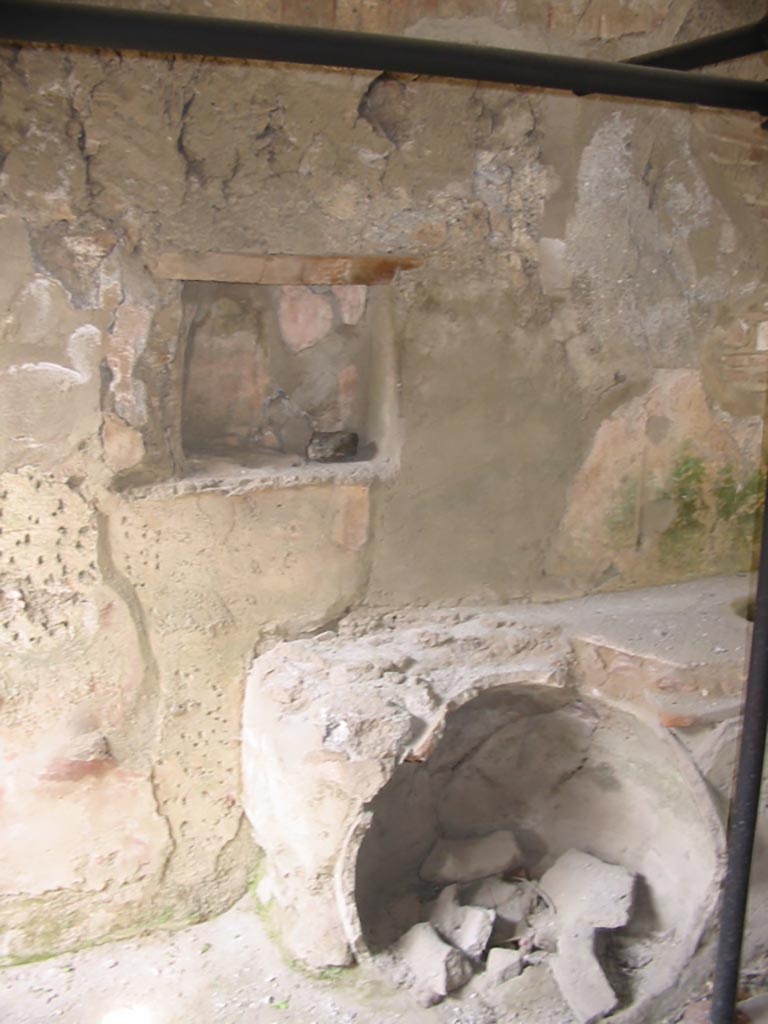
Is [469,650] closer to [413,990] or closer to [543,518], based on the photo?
[543,518]

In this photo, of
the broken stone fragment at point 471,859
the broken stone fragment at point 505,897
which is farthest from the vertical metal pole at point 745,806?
the broken stone fragment at point 471,859

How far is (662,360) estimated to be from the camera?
2898 mm

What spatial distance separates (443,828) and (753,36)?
2286 millimetres

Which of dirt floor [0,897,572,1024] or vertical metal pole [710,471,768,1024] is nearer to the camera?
vertical metal pole [710,471,768,1024]

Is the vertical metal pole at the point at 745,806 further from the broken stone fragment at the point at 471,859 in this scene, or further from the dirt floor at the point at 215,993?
the broken stone fragment at the point at 471,859

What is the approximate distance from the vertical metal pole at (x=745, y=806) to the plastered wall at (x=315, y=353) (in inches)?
48.8

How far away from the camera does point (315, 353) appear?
287 cm

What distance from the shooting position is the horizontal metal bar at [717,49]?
1.76m

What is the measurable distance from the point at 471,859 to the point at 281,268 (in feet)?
5.95

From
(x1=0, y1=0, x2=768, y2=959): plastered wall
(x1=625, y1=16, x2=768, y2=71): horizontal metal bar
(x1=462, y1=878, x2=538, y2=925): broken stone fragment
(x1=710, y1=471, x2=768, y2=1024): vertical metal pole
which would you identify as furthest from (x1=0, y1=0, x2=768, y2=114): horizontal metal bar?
(x1=462, y1=878, x2=538, y2=925): broken stone fragment

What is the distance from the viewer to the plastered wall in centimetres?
229

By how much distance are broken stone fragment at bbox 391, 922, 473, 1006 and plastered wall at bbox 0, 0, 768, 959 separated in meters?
0.56

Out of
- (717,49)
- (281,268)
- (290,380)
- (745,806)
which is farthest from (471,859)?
(717,49)

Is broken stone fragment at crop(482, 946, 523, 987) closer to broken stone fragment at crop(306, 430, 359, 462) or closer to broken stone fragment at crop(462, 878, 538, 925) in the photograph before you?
broken stone fragment at crop(462, 878, 538, 925)
